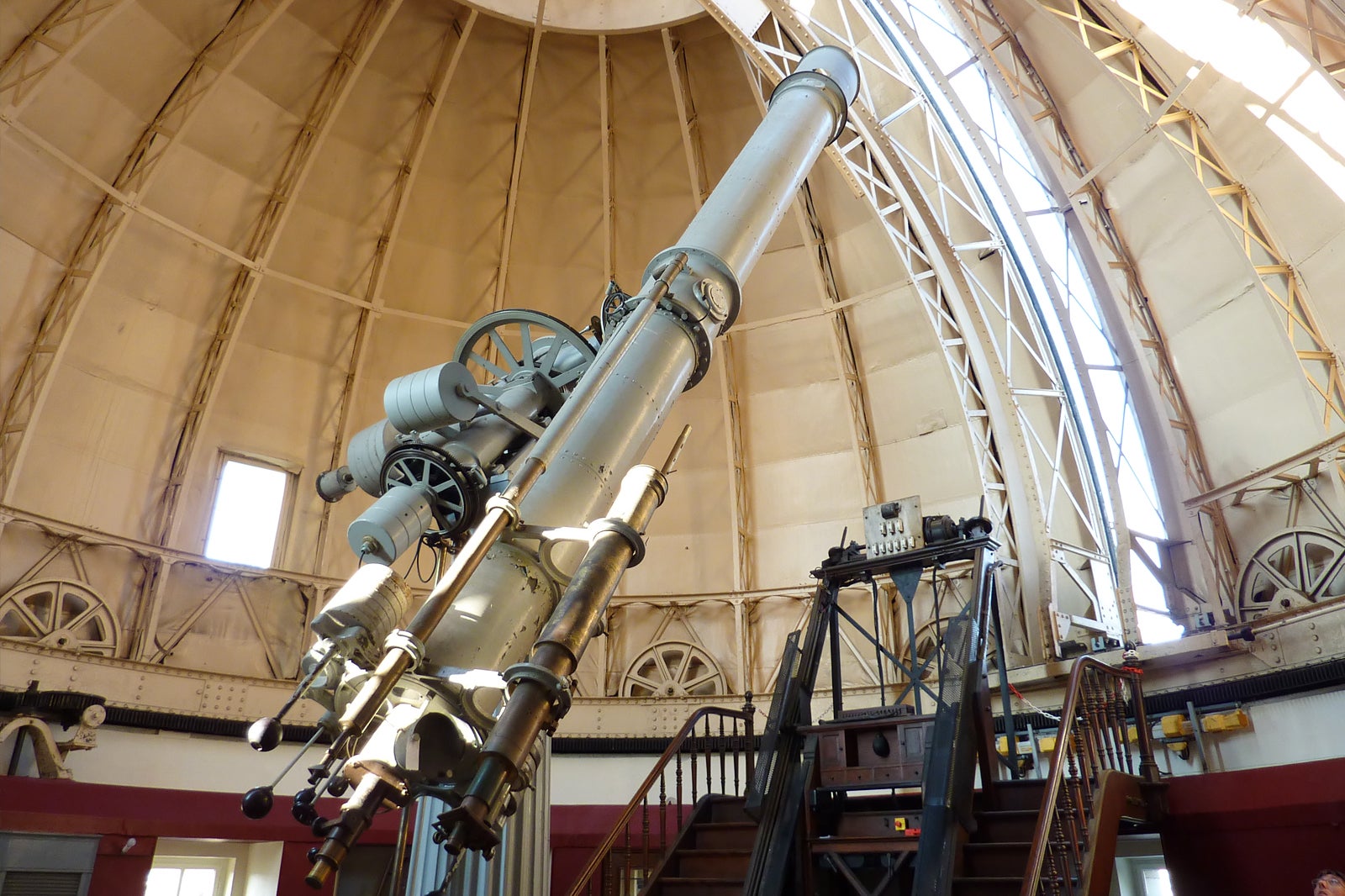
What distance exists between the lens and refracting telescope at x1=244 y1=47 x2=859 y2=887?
307cm

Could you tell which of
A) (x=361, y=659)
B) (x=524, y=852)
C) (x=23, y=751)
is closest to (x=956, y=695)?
(x=524, y=852)

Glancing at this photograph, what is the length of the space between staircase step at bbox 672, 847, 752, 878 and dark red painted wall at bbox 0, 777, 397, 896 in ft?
17.5

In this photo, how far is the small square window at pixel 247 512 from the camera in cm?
1301

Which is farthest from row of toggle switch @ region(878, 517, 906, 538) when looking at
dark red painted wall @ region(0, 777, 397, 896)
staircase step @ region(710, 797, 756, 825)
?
dark red painted wall @ region(0, 777, 397, 896)

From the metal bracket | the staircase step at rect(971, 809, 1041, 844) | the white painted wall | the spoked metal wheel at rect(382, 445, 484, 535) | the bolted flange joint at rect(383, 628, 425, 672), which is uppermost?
the metal bracket

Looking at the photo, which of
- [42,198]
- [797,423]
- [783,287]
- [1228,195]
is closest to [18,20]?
[42,198]

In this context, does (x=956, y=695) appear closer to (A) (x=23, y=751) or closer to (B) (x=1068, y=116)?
(B) (x=1068, y=116)

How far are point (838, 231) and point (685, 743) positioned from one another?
8.33 m

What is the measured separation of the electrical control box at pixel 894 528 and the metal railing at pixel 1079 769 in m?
2.21

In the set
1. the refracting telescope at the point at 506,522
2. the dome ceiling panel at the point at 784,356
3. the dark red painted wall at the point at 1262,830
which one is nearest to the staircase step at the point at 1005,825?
the dark red painted wall at the point at 1262,830

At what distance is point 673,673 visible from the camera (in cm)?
1401

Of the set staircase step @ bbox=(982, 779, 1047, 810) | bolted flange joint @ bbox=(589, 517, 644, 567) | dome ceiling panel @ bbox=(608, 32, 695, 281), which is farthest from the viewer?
dome ceiling panel @ bbox=(608, 32, 695, 281)

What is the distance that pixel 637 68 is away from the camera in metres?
14.6

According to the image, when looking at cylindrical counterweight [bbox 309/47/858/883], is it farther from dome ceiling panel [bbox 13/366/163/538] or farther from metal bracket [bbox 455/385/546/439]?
dome ceiling panel [bbox 13/366/163/538]
